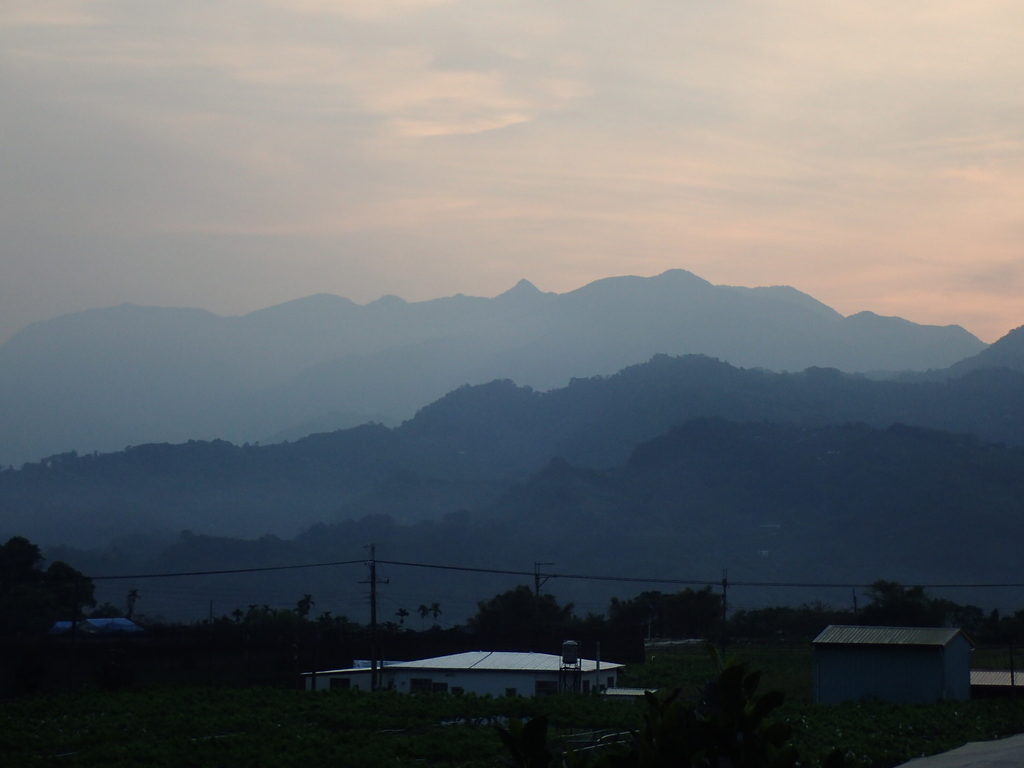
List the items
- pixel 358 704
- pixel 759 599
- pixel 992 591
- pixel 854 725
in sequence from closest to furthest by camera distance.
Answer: pixel 854 725 < pixel 358 704 < pixel 992 591 < pixel 759 599

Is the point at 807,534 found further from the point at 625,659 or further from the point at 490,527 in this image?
the point at 625,659

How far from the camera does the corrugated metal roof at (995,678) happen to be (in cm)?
3638

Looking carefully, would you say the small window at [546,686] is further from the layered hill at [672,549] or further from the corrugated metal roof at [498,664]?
the layered hill at [672,549]

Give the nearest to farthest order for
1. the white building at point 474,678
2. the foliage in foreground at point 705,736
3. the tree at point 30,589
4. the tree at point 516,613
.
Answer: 1. the foliage in foreground at point 705,736
2. the white building at point 474,678
3. the tree at point 30,589
4. the tree at point 516,613

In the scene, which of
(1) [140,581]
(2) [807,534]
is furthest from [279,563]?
(2) [807,534]

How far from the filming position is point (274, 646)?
156ft

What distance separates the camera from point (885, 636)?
33969mm

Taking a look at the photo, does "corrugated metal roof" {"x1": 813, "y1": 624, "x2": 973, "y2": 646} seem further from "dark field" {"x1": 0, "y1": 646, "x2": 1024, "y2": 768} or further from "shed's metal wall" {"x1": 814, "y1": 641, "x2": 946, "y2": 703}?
"dark field" {"x1": 0, "y1": 646, "x2": 1024, "y2": 768}

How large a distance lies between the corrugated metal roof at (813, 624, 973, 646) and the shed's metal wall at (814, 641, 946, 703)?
17 centimetres

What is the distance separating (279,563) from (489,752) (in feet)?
499

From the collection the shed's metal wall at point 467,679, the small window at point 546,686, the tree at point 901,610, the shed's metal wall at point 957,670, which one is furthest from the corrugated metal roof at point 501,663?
the tree at point 901,610

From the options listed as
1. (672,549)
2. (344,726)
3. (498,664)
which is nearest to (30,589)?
(498,664)

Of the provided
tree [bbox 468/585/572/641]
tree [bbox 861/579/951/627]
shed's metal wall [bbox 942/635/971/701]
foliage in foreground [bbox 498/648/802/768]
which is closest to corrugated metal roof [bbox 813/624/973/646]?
shed's metal wall [bbox 942/635/971/701]

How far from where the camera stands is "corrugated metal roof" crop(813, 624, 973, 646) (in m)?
33.1
